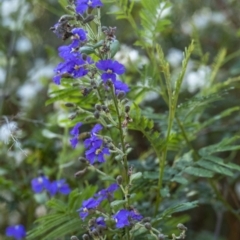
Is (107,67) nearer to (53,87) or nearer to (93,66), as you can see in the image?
(93,66)

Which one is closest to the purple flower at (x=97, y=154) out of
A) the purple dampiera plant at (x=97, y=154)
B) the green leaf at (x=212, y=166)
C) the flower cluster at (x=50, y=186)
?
the purple dampiera plant at (x=97, y=154)

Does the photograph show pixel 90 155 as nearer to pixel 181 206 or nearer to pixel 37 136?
pixel 181 206

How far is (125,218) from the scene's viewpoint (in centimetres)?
83

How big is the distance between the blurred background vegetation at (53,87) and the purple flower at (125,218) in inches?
16.8

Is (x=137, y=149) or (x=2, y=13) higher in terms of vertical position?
(x=2, y=13)

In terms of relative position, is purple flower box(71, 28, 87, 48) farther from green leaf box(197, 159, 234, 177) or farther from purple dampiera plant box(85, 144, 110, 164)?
green leaf box(197, 159, 234, 177)

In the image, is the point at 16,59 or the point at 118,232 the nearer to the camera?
the point at 118,232

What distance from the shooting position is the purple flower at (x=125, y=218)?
0.82m

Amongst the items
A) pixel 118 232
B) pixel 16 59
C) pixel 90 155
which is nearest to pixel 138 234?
pixel 118 232

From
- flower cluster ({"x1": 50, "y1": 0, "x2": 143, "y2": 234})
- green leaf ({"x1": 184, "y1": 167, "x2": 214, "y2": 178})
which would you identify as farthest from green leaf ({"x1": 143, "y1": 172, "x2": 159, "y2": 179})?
flower cluster ({"x1": 50, "y1": 0, "x2": 143, "y2": 234})

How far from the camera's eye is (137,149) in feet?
6.20

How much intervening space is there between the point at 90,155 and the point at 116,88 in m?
0.10

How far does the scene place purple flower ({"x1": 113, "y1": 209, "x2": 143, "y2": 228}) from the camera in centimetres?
82

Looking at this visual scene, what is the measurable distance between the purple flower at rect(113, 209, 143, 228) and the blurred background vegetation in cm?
43
